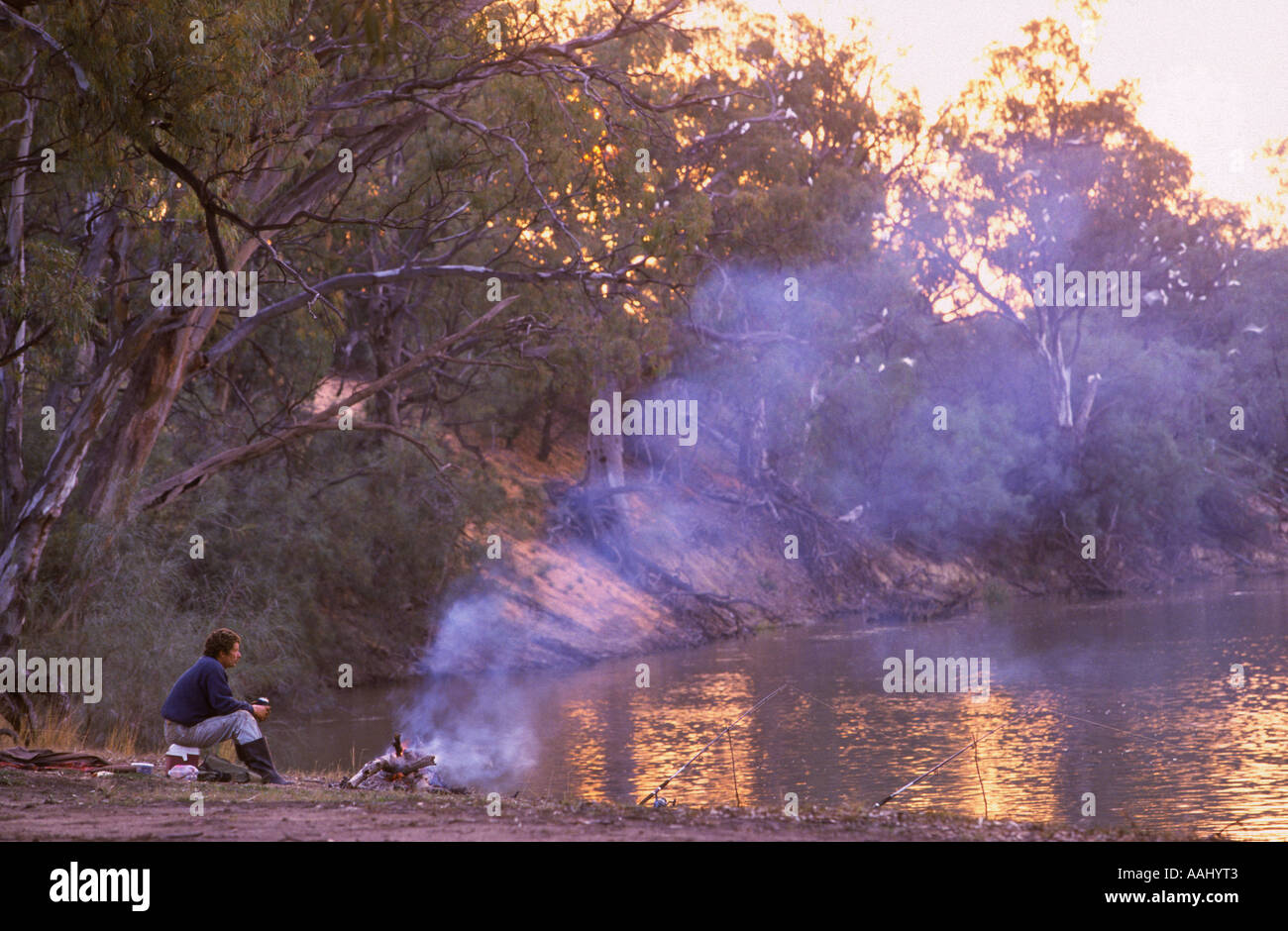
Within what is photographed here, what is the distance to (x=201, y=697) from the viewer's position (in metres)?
8.45

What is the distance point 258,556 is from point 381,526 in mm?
2738

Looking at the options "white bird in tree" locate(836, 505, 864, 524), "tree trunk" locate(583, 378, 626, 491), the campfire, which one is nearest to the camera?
the campfire

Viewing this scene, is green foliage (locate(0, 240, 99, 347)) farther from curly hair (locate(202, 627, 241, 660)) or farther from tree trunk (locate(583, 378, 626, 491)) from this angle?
tree trunk (locate(583, 378, 626, 491))

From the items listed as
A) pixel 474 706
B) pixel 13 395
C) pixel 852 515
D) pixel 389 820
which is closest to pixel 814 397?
pixel 852 515

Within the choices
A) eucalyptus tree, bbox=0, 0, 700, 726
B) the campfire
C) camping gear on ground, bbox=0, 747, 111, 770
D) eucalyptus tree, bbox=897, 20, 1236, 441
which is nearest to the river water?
the campfire

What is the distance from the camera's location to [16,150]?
1194cm

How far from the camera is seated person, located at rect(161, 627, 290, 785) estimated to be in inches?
331

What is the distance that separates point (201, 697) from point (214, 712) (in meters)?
0.12

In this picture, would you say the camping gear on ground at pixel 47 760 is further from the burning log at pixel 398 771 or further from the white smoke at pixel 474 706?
the white smoke at pixel 474 706

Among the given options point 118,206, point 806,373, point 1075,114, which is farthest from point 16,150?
point 1075,114

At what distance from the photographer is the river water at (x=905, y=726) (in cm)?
1007

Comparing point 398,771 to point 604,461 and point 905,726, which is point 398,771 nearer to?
point 905,726

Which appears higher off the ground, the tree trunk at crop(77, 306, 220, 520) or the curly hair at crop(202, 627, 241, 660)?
the tree trunk at crop(77, 306, 220, 520)

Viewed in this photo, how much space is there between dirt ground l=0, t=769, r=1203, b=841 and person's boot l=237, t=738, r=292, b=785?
50 centimetres
